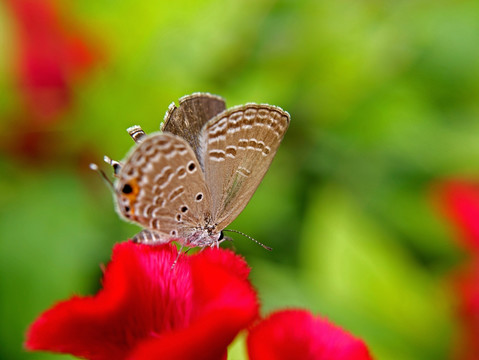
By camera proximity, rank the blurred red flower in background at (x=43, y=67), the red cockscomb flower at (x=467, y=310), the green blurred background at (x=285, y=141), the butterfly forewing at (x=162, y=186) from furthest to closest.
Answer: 1. the blurred red flower in background at (x=43, y=67)
2. the green blurred background at (x=285, y=141)
3. the red cockscomb flower at (x=467, y=310)
4. the butterfly forewing at (x=162, y=186)

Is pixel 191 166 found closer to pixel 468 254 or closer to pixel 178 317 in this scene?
pixel 178 317

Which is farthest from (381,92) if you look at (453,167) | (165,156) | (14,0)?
(165,156)

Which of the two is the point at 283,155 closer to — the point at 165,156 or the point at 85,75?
the point at 85,75

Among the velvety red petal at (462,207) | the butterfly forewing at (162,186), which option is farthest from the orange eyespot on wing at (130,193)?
the velvety red petal at (462,207)

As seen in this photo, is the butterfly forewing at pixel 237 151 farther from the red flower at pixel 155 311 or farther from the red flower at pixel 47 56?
the red flower at pixel 47 56

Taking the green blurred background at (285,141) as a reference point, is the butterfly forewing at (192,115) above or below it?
above

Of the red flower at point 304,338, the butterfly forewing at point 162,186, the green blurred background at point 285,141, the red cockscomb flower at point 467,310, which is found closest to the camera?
the red flower at point 304,338

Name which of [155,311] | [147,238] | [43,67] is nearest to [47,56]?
[43,67]

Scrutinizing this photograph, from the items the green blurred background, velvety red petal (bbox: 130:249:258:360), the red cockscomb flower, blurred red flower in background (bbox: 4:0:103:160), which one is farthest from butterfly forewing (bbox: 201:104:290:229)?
blurred red flower in background (bbox: 4:0:103:160)
